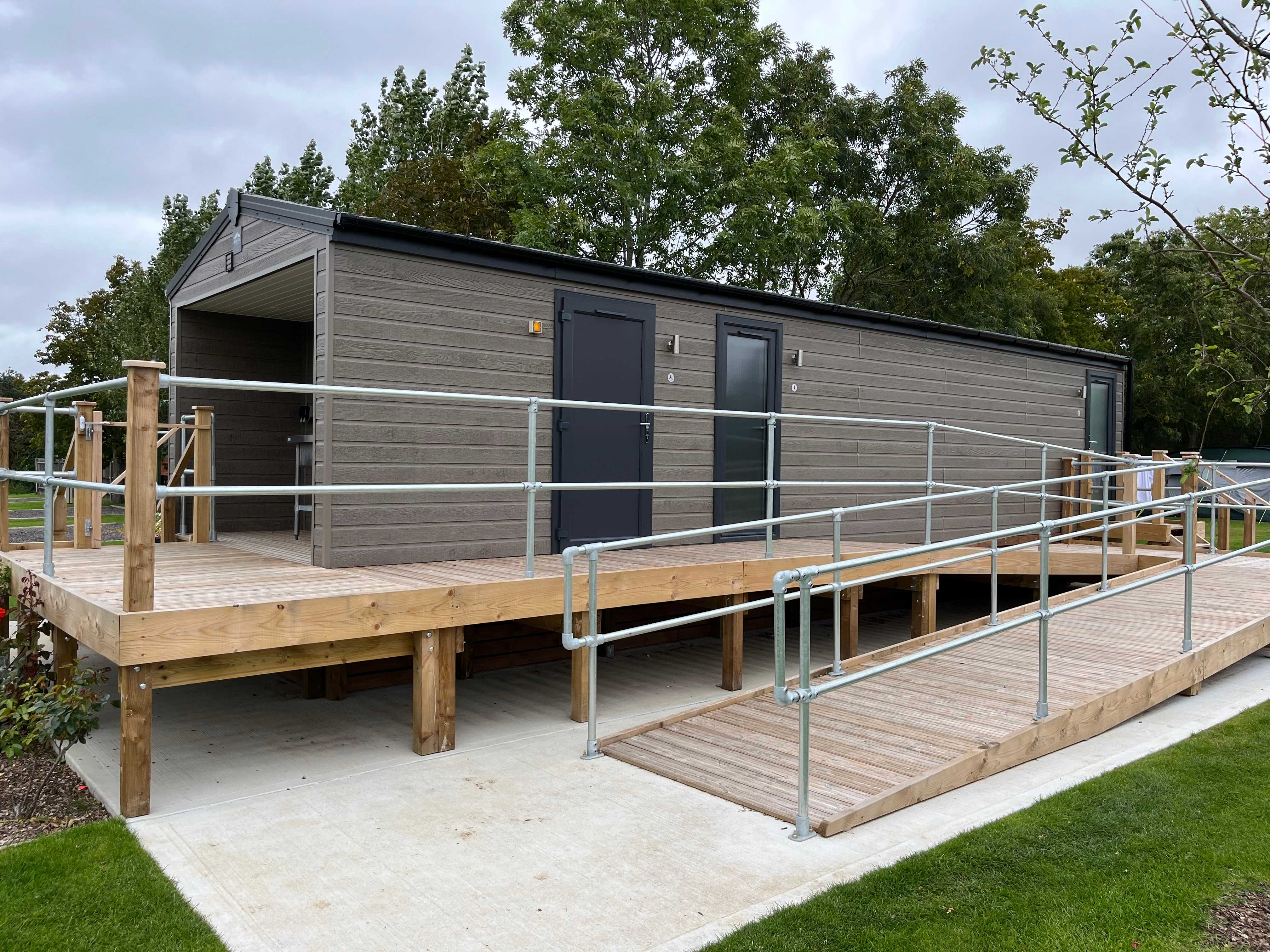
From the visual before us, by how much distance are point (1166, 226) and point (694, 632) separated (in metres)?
5.58

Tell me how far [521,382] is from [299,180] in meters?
18.9

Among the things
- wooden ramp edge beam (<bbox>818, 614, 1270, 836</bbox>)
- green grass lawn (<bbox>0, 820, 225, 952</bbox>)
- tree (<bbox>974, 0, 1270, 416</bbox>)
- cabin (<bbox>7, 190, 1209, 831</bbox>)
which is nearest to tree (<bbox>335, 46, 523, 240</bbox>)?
cabin (<bbox>7, 190, 1209, 831</bbox>)

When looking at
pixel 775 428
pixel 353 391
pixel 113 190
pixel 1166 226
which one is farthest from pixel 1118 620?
pixel 113 190

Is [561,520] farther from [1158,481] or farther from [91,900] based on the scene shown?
[1158,481]

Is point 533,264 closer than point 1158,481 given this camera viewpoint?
Yes

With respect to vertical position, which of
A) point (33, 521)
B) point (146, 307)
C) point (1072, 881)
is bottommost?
point (33, 521)

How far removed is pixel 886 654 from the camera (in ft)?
→ 20.6

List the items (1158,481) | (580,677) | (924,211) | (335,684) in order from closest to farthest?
(580,677) < (335,684) < (1158,481) < (924,211)

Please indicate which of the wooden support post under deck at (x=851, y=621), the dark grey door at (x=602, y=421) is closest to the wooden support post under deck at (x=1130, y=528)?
the wooden support post under deck at (x=851, y=621)

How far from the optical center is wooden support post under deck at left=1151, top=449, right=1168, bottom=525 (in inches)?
417

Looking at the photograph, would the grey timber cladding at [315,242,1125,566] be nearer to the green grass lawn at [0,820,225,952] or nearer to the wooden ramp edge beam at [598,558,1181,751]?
the wooden ramp edge beam at [598,558,1181,751]

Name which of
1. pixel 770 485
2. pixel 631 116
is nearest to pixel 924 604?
pixel 770 485

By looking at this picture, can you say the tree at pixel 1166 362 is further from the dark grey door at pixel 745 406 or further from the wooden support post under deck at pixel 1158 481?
the dark grey door at pixel 745 406

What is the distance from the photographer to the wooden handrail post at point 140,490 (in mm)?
4016
